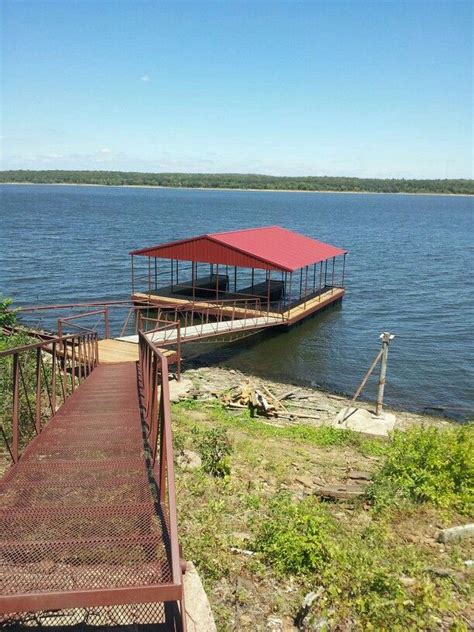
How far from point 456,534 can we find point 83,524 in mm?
4838

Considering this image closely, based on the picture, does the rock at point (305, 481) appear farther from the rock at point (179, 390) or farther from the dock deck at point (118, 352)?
the dock deck at point (118, 352)

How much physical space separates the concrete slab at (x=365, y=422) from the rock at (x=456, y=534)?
18.7 ft

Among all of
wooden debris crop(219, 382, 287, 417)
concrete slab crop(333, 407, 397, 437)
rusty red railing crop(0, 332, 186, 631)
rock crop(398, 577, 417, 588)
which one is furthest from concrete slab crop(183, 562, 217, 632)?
wooden debris crop(219, 382, 287, 417)

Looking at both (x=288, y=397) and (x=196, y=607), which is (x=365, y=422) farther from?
(x=196, y=607)

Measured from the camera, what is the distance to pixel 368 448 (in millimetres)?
11281

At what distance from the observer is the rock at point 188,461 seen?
27.4ft

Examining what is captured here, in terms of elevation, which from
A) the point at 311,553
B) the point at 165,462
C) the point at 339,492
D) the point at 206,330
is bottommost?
the point at 206,330

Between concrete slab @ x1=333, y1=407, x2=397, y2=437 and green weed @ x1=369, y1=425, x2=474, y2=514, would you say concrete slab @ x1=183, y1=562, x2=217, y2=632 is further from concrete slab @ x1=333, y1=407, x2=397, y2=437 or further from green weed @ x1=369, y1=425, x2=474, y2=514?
concrete slab @ x1=333, y1=407, x2=397, y2=437

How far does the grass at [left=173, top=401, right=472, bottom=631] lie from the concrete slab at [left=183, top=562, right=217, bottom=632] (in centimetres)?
32

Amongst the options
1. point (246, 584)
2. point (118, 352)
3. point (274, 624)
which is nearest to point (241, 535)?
point (246, 584)

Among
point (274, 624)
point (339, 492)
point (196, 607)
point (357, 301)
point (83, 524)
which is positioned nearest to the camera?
point (83, 524)

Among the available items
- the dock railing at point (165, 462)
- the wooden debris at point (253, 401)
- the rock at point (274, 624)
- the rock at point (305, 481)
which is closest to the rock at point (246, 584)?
the rock at point (274, 624)

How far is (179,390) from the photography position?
1491 centimetres

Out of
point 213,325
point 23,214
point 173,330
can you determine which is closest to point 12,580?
point 173,330
